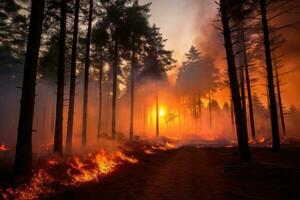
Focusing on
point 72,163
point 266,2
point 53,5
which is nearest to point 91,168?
point 72,163

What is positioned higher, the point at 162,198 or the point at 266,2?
the point at 266,2

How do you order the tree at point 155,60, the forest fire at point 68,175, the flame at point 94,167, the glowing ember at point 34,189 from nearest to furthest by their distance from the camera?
the glowing ember at point 34,189, the forest fire at point 68,175, the flame at point 94,167, the tree at point 155,60

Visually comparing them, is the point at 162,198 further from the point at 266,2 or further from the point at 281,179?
the point at 266,2

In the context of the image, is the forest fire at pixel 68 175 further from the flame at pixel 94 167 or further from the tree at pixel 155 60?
the tree at pixel 155 60

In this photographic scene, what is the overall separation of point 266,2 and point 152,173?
15774mm

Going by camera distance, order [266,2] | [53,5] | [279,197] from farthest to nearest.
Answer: [266,2] < [53,5] < [279,197]

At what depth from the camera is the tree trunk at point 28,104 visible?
6543 millimetres

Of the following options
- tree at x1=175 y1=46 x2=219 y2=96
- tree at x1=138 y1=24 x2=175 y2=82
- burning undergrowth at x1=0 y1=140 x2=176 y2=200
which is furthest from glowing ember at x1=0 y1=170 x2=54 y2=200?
tree at x1=175 y1=46 x2=219 y2=96

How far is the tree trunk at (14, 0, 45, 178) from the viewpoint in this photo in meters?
6.54

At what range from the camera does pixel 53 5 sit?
12016 mm

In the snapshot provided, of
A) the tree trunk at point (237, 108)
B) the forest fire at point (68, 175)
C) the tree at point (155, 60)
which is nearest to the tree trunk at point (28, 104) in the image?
the forest fire at point (68, 175)

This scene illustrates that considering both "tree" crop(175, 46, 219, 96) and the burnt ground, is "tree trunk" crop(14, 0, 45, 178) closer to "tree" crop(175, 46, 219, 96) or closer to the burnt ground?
the burnt ground

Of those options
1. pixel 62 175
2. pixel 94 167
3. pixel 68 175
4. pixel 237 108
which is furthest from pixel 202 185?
pixel 237 108

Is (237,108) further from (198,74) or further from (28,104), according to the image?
(198,74)
